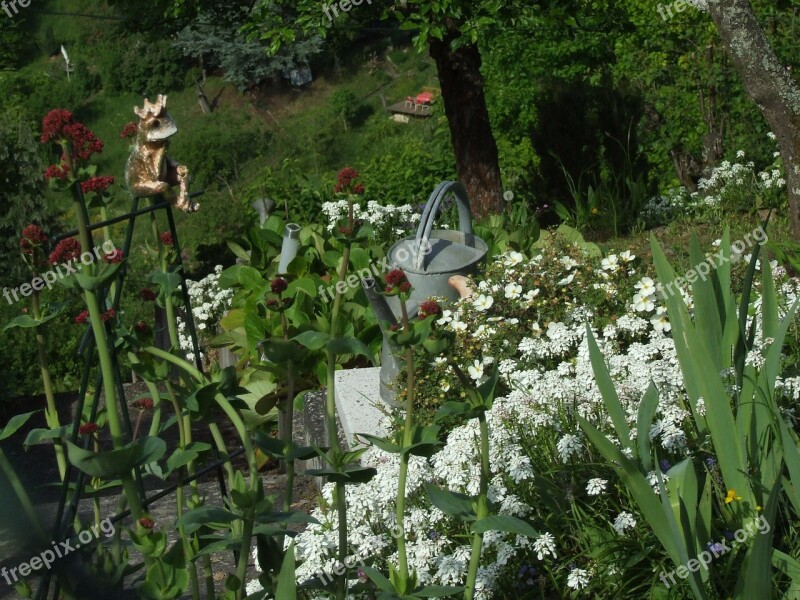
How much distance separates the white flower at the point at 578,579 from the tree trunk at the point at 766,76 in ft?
10.2

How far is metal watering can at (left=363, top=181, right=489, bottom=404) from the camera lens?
391 centimetres

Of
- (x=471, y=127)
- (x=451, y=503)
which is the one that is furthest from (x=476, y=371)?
(x=471, y=127)

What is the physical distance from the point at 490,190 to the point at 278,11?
1719mm

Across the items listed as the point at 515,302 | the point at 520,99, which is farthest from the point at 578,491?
the point at 520,99

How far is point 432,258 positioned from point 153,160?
241 cm

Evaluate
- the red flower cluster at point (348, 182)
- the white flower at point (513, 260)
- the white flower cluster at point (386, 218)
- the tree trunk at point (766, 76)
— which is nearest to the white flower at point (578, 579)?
the red flower cluster at point (348, 182)

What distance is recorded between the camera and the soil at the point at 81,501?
104 centimetres

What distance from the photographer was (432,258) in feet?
13.8

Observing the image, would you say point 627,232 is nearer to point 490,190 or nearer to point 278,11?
point 490,190

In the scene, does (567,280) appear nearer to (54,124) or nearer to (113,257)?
(113,257)

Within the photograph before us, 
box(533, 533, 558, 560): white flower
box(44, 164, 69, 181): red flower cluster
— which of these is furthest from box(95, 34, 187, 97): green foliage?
box(44, 164, 69, 181): red flower cluster

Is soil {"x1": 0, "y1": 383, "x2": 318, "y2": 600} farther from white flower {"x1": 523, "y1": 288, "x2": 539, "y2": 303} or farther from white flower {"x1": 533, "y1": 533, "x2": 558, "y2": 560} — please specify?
white flower {"x1": 523, "y1": 288, "x2": 539, "y2": 303}

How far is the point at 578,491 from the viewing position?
275 cm

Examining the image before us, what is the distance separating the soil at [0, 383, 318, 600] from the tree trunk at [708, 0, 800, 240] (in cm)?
277
